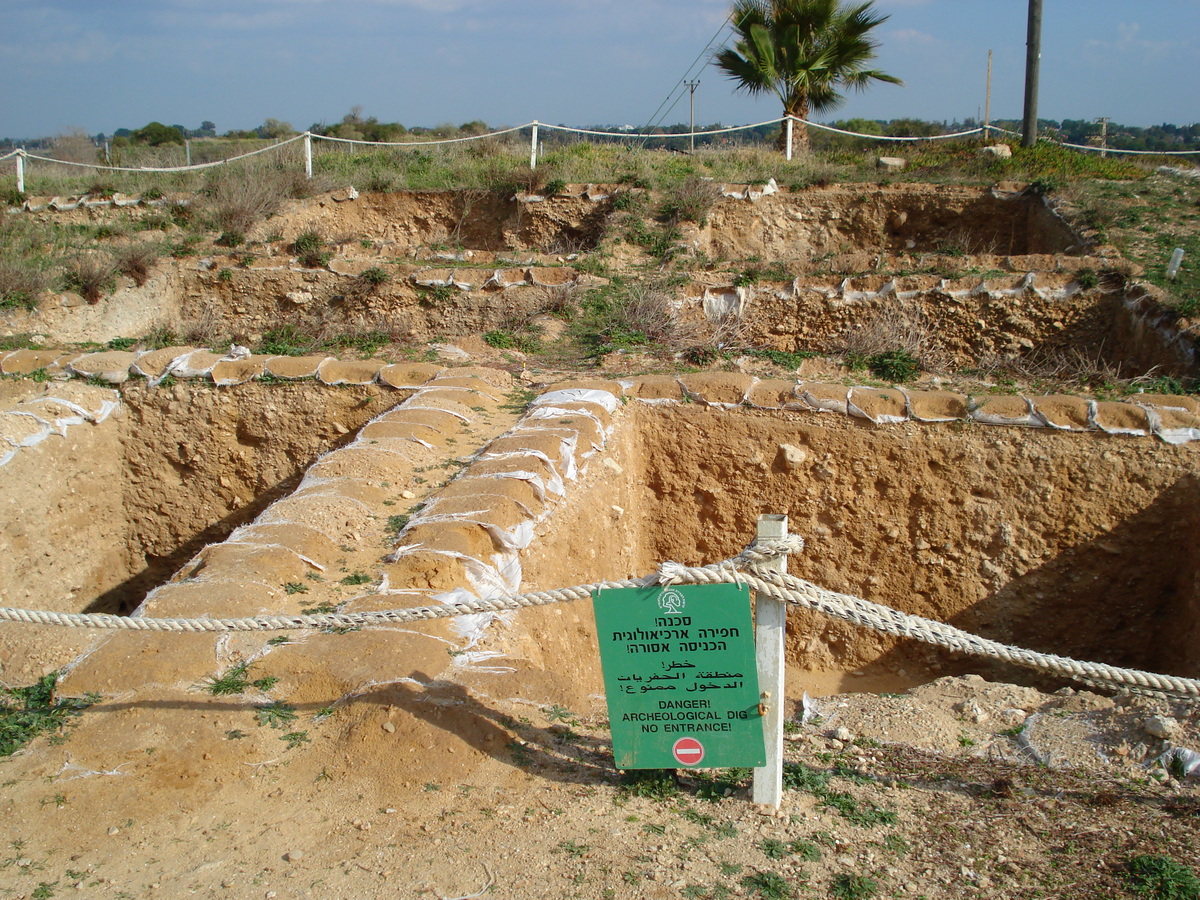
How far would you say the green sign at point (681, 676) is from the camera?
2348 mm

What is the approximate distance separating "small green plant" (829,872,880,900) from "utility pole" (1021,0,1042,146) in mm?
14460

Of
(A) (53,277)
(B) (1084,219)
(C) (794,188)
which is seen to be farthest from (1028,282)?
(A) (53,277)

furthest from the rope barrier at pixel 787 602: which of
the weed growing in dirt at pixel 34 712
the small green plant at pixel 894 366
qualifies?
the small green plant at pixel 894 366

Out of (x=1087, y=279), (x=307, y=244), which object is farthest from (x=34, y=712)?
(x=1087, y=279)

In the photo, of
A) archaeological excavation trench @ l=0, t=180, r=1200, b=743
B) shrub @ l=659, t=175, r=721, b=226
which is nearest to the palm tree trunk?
shrub @ l=659, t=175, r=721, b=226

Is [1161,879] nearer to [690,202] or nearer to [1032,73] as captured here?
[690,202]

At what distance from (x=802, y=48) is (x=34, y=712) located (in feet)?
48.0

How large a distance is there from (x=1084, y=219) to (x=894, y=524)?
19.3 feet

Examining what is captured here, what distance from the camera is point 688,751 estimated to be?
8.07 ft

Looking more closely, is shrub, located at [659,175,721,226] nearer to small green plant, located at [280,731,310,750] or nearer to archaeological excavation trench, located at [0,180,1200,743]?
archaeological excavation trench, located at [0,180,1200,743]

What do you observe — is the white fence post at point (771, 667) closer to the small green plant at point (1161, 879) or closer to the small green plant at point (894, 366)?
the small green plant at point (1161, 879)

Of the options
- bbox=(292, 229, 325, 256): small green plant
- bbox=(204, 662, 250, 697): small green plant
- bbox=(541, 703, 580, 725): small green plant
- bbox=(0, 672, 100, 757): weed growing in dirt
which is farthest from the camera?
bbox=(292, 229, 325, 256): small green plant

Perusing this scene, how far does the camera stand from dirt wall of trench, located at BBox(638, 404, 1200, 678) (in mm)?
5098

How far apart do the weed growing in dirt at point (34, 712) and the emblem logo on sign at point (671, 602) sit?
1962 millimetres
